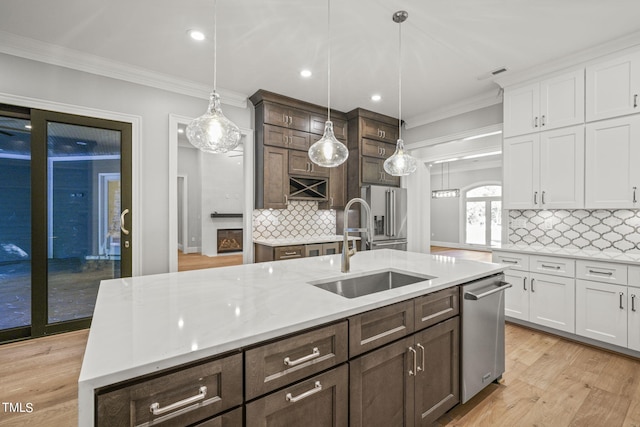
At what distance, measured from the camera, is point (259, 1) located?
7.47 ft

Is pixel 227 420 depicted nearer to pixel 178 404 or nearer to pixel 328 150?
pixel 178 404

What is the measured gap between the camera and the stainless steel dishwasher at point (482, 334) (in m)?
1.89

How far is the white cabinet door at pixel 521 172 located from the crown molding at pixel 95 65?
353 centimetres

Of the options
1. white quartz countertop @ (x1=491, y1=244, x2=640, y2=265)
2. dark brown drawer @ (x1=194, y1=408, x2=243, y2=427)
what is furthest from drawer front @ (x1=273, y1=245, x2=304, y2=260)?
dark brown drawer @ (x1=194, y1=408, x2=243, y2=427)

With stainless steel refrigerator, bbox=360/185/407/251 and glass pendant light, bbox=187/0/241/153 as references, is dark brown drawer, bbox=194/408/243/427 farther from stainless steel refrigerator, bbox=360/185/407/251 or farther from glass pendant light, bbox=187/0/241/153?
stainless steel refrigerator, bbox=360/185/407/251

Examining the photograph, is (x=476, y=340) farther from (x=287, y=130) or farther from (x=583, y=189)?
(x=287, y=130)

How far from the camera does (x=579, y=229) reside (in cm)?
329

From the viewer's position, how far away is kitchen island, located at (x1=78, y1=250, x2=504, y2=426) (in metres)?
0.85

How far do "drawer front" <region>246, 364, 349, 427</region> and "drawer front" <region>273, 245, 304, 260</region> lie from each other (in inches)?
107

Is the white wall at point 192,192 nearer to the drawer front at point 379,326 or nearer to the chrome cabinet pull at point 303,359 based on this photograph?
the drawer front at point 379,326

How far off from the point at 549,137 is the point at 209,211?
6.85 meters

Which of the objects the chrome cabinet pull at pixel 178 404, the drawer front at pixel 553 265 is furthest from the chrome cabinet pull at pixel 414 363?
the drawer front at pixel 553 265

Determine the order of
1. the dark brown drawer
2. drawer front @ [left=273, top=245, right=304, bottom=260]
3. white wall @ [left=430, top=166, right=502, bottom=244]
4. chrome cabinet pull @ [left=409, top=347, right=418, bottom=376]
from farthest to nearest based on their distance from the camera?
white wall @ [left=430, top=166, right=502, bottom=244] < drawer front @ [left=273, top=245, right=304, bottom=260] < chrome cabinet pull @ [left=409, top=347, right=418, bottom=376] < the dark brown drawer

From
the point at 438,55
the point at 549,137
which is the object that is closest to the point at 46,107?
the point at 438,55
